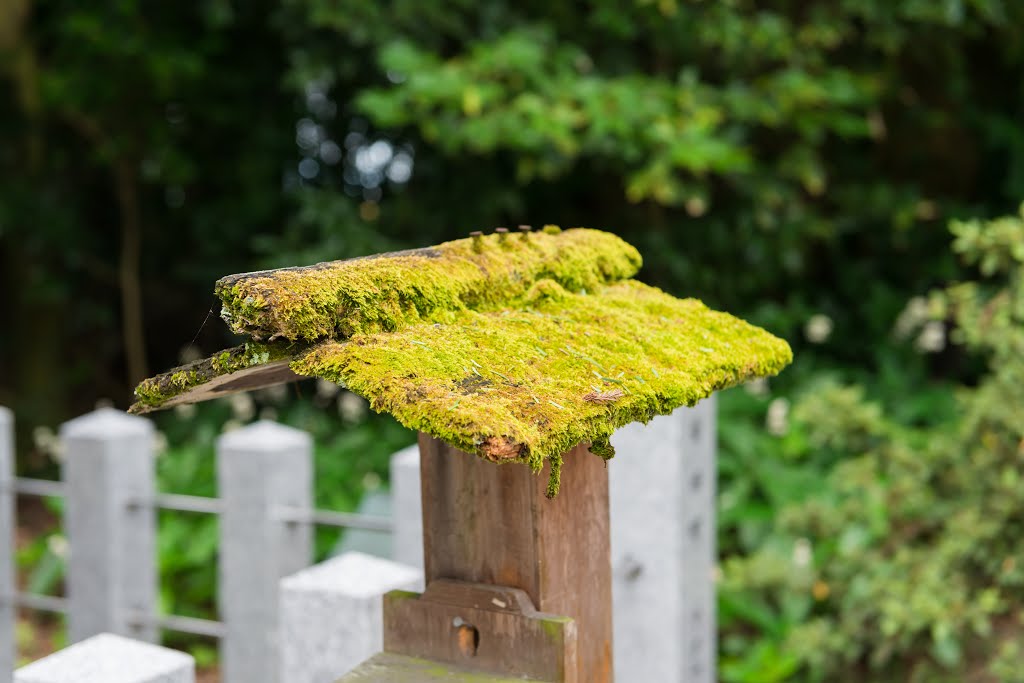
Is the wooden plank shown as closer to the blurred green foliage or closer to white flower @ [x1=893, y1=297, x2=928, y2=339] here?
the blurred green foliage

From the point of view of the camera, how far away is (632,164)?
20.3 feet

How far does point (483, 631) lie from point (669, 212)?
218 inches

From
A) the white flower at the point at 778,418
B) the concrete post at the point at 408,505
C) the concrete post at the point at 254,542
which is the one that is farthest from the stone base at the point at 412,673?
the white flower at the point at 778,418

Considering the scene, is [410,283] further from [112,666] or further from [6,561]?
[6,561]

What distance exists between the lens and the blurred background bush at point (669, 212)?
4438 mm

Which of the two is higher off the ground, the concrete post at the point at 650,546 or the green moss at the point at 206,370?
the green moss at the point at 206,370

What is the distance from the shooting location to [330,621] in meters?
2.44

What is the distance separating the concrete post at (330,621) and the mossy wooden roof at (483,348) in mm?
664

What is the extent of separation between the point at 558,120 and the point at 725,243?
183 centimetres

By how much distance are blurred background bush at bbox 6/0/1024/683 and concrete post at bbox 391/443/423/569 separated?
1.23 meters

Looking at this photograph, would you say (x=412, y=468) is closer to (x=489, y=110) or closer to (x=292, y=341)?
(x=292, y=341)

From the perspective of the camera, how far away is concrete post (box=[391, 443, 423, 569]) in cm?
327

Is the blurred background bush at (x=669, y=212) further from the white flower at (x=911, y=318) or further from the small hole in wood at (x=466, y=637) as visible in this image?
the small hole in wood at (x=466, y=637)

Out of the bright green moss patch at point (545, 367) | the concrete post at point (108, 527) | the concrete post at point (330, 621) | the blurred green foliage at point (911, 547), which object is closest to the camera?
the bright green moss patch at point (545, 367)
